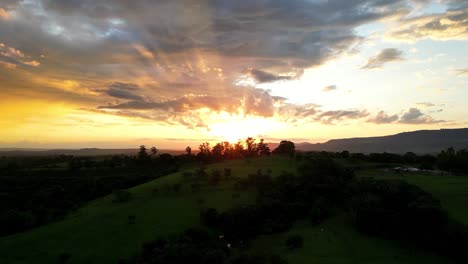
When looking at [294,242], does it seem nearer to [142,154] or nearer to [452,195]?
[452,195]

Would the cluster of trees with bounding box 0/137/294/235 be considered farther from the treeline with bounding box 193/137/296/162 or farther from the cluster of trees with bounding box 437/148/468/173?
the cluster of trees with bounding box 437/148/468/173

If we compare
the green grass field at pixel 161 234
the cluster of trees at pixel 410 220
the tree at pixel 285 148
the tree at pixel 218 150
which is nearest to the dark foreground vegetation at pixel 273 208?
the cluster of trees at pixel 410 220

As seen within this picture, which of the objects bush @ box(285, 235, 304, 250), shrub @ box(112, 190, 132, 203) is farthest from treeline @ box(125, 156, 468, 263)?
shrub @ box(112, 190, 132, 203)

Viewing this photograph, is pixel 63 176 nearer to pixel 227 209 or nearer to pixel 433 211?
pixel 227 209

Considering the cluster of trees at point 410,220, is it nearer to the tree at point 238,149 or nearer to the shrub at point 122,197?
the shrub at point 122,197

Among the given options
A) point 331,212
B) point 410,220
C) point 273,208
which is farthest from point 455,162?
point 273,208

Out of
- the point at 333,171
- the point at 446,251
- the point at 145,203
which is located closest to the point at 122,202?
the point at 145,203
